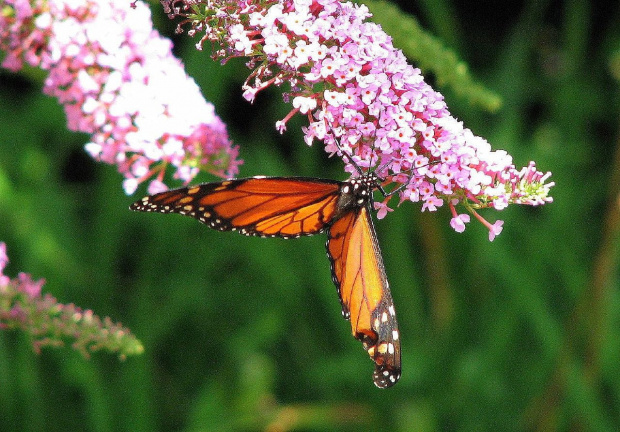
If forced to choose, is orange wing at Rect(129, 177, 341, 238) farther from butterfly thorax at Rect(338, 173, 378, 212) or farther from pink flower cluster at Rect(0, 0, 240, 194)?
pink flower cluster at Rect(0, 0, 240, 194)

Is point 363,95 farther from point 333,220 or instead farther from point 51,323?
point 51,323

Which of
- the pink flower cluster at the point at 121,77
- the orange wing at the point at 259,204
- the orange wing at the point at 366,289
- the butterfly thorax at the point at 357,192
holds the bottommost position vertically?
the orange wing at the point at 366,289

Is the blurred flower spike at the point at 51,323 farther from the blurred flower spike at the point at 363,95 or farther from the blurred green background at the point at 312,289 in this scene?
the blurred green background at the point at 312,289

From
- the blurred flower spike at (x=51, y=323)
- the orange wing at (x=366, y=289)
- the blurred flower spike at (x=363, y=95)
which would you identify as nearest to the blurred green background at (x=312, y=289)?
the blurred flower spike at (x=51, y=323)

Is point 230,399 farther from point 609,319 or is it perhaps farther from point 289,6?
point 289,6

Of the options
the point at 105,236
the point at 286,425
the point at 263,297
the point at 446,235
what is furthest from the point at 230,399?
the point at 446,235

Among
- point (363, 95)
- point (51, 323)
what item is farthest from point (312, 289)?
point (363, 95)
